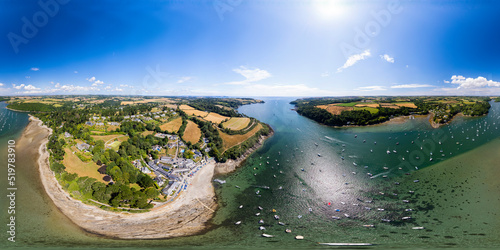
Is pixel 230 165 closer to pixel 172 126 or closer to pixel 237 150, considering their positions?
pixel 237 150

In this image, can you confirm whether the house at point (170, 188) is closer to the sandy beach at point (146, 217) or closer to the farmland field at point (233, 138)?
the sandy beach at point (146, 217)

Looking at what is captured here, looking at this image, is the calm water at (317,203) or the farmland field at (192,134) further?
the farmland field at (192,134)

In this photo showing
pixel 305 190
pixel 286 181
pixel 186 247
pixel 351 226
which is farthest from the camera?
pixel 286 181

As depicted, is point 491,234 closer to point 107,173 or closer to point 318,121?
point 107,173

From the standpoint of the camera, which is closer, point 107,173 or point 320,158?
point 107,173

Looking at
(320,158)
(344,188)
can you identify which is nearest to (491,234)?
(344,188)

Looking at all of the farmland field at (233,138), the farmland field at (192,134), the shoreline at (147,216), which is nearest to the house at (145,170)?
the shoreline at (147,216)

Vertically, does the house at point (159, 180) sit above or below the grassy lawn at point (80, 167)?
below
